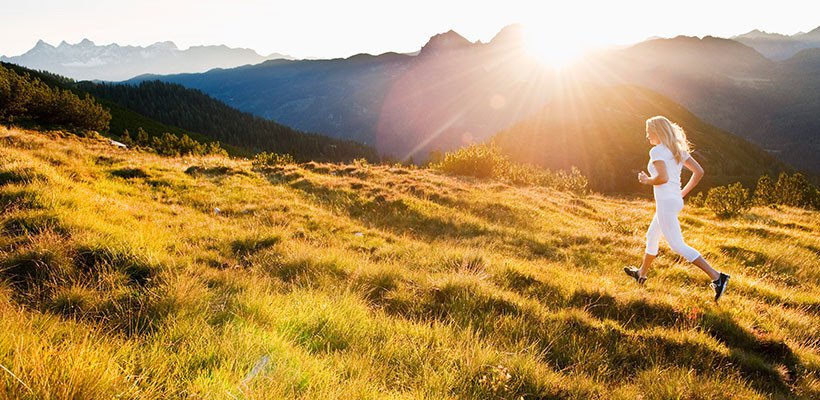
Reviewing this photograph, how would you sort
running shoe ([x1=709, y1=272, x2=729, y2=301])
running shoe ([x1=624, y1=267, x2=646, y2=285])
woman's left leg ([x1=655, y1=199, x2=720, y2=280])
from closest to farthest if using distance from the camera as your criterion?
running shoe ([x1=709, y1=272, x2=729, y2=301]) → woman's left leg ([x1=655, y1=199, x2=720, y2=280]) → running shoe ([x1=624, y1=267, x2=646, y2=285])

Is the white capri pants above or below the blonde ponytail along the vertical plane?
below

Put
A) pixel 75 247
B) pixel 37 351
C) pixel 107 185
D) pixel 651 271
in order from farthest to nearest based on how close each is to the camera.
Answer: pixel 107 185, pixel 651 271, pixel 75 247, pixel 37 351

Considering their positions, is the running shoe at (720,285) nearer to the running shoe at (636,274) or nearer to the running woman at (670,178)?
the running woman at (670,178)

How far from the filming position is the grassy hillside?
9.70 feet

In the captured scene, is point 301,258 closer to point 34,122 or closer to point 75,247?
point 75,247

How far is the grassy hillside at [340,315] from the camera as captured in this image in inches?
116

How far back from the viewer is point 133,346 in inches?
122

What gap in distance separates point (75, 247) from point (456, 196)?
49.2 feet

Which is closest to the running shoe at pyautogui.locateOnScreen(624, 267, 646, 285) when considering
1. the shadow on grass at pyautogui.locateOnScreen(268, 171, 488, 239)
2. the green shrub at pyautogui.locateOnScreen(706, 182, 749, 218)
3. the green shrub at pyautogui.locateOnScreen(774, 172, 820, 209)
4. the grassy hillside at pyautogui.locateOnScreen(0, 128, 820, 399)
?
the grassy hillside at pyautogui.locateOnScreen(0, 128, 820, 399)

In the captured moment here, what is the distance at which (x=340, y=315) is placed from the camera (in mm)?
4402

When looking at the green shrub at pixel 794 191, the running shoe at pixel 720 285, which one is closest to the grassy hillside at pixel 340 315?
the running shoe at pixel 720 285

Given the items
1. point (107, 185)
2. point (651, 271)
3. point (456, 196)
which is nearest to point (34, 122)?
point (107, 185)

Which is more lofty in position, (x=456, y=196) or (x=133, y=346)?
(x=133, y=346)

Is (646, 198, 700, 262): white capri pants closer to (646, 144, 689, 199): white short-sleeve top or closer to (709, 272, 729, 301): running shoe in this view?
(646, 144, 689, 199): white short-sleeve top
